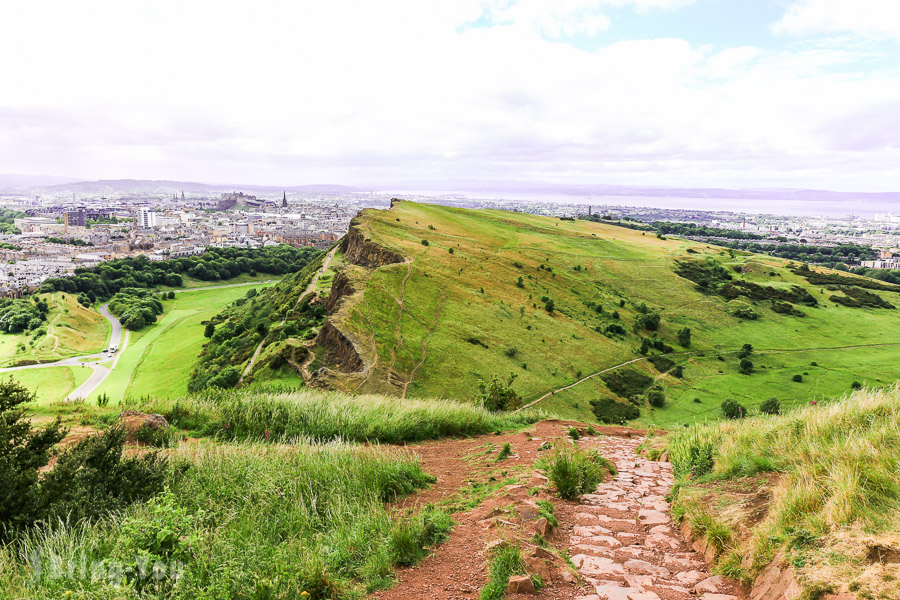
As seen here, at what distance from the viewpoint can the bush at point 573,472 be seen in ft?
22.3

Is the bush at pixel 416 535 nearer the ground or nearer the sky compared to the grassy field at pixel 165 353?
nearer the sky

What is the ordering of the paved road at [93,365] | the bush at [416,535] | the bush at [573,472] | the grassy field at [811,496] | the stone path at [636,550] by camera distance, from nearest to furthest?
the grassy field at [811,496] → the stone path at [636,550] → the bush at [416,535] → the bush at [573,472] → the paved road at [93,365]

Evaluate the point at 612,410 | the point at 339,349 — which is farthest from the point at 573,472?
the point at 612,410

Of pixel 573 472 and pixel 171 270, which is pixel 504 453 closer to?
pixel 573 472

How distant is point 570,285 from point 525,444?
59021 millimetres

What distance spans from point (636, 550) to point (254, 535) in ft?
14.3

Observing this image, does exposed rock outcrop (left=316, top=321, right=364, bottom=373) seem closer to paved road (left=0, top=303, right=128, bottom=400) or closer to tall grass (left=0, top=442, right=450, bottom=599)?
tall grass (left=0, top=442, right=450, bottom=599)

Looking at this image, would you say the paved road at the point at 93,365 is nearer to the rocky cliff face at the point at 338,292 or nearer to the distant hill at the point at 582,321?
the distant hill at the point at 582,321

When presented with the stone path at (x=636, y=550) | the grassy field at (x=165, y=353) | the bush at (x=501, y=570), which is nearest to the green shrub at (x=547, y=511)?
the stone path at (x=636, y=550)

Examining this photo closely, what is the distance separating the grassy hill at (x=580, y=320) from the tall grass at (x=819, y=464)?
79.1 ft

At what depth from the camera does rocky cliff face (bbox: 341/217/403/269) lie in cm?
5234

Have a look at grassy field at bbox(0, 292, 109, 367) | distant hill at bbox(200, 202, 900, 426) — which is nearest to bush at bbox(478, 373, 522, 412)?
distant hill at bbox(200, 202, 900, 426)

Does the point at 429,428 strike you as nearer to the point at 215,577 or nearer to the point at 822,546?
the point at 215,577

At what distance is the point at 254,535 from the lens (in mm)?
5242
